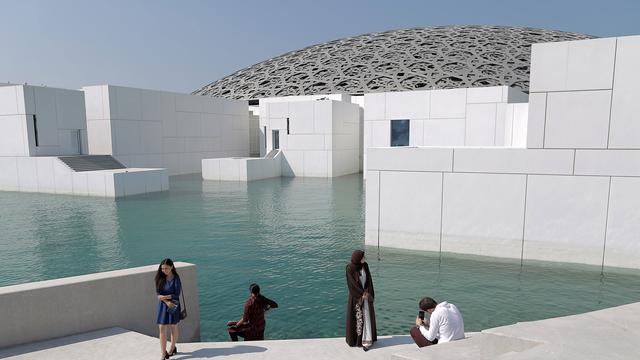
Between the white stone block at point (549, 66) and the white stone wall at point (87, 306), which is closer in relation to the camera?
the white stone wall at point (87, 306)

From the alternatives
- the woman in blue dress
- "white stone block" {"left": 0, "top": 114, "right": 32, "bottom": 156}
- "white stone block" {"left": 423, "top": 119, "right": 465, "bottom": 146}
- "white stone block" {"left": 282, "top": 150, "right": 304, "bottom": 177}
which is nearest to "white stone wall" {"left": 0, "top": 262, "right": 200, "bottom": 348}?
the woman in blue dress

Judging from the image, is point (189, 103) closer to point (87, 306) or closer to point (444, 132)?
point (444, 132)

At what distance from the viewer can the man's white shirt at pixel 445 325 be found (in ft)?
15.6

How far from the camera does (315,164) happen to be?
1129 inches

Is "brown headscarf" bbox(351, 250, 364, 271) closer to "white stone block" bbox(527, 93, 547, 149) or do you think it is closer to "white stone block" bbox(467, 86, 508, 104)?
"white stone block" bbox(527, 93, 547, 149)

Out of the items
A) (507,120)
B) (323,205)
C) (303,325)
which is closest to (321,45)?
(507,120)

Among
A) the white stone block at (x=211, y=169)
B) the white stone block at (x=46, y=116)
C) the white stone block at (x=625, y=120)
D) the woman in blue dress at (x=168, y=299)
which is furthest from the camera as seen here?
the white stone block at (x=211, y=169)

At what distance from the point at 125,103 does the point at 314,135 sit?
11.7 metres

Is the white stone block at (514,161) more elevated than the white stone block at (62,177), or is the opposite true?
the white stone block at (514,161)

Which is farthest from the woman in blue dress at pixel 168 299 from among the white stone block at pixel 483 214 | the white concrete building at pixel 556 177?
the white stone block at pixel 483 214

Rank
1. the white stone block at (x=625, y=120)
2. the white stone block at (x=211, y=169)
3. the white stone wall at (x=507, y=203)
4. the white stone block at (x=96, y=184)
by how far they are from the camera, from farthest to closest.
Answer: the white stone block at (x=211, y=169)
the white stone block at (x=96, y=184)
the white stone wall at (x=507, y=203)
the white stone block at (x=625, y=120)

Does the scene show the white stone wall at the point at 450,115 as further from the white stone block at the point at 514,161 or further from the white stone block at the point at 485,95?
the white stone block at the point at 514,161

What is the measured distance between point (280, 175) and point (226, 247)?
18884mm

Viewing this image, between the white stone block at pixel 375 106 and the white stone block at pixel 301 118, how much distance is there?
366cm
